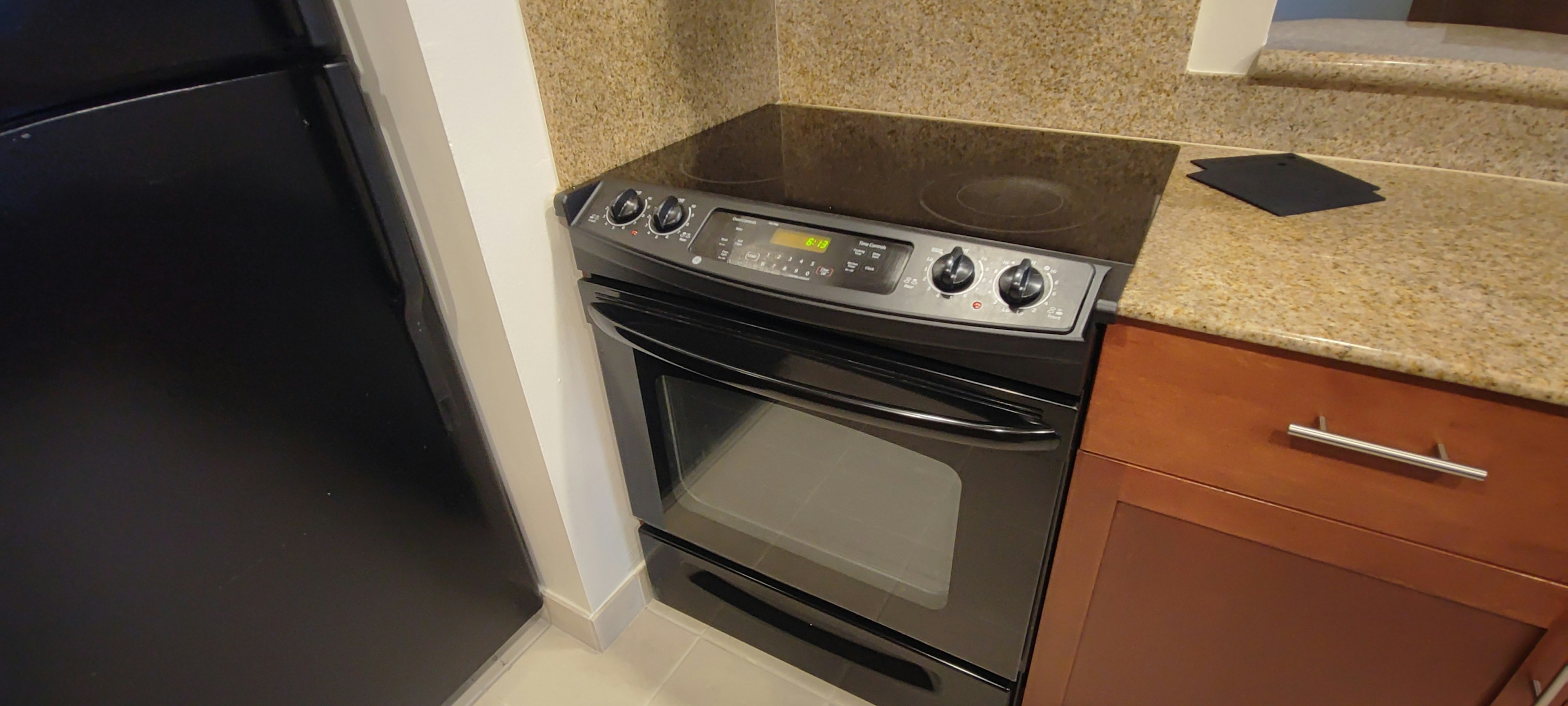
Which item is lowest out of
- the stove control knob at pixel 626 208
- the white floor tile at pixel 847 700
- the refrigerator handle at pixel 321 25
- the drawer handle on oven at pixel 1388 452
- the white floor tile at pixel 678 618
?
the white floor tile at pixel 847 700

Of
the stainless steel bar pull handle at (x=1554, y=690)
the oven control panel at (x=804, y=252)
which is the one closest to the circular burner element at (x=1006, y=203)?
the oven control panel at (x=804, y=252)

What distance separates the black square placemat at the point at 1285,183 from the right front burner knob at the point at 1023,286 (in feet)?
1.17

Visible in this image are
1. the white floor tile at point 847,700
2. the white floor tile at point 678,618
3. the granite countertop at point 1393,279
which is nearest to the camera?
the granite countertop at point 1393,279

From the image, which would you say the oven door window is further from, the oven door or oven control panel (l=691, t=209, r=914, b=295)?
oven control panel (l=691, t=209, r=914, b=295)

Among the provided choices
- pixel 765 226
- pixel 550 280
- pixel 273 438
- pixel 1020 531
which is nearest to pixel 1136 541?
pixel 1020 531

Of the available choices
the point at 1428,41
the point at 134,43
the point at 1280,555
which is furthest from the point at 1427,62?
the point at 134,43

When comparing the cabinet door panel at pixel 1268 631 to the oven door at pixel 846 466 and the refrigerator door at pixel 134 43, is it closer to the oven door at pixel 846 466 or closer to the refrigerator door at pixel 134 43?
the oven door at pixel 846 466

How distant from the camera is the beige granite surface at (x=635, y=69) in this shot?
95cm

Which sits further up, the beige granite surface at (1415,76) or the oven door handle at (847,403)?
the beige granite surface at (1415,76)

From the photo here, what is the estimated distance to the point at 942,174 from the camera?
1.04m

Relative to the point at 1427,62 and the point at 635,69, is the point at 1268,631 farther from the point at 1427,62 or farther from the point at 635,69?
the point at 635,69

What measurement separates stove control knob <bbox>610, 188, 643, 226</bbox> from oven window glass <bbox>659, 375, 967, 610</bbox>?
0.25 metres

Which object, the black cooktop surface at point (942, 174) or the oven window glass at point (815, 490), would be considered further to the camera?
the oven window glass at point (815, 490)

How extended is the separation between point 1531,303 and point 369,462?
1.31 m
